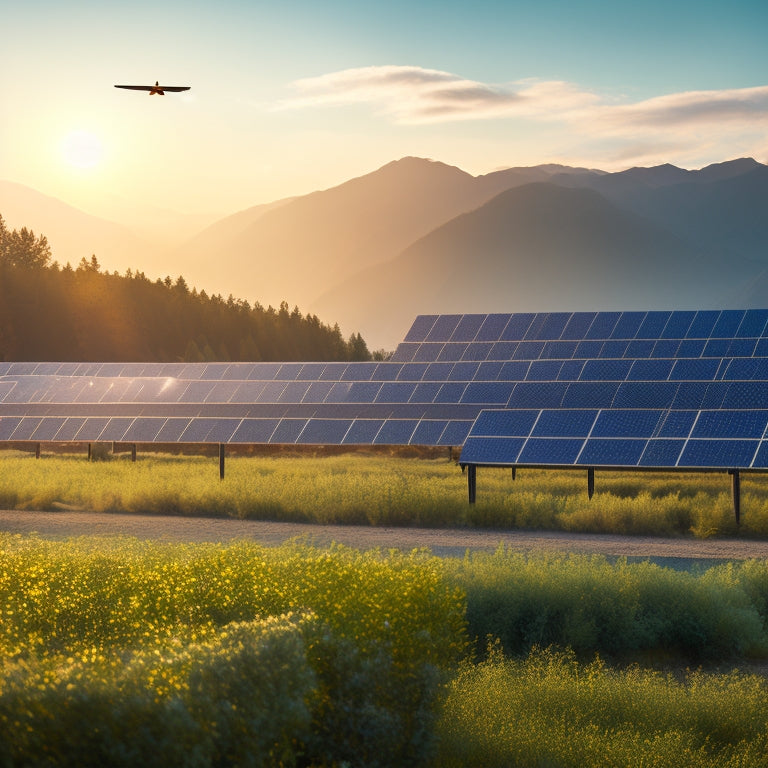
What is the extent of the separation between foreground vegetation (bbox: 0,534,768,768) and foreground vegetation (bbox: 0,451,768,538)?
1018cm

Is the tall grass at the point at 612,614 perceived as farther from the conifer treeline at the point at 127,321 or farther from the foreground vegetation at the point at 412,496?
the conifer treeline at the point at 127,321

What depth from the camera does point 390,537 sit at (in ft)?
77.4

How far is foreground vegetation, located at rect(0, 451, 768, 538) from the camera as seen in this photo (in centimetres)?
2512


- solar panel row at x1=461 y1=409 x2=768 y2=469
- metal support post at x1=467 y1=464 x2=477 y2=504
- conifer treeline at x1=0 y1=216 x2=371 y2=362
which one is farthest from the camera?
conifer treeline at x1=0 y1=216 x2=371 y2=362

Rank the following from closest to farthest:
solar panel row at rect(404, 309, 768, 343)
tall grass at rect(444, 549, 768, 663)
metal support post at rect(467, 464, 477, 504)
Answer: tall grass at rect(444, 549, 768, 663) → metal support post at rect(467, 464, 477, 504) → solar panel row at rect(404, 309, 768, 343)

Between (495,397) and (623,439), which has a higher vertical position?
(495,397)

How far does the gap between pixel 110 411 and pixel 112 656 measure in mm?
33372

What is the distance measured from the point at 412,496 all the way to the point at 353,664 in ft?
61.6

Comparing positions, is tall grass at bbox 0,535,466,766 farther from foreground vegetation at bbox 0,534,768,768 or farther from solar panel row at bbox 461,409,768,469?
Result: solar panel row at bbox 461,409,768,469

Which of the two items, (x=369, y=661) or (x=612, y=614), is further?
(x=612, y=614)

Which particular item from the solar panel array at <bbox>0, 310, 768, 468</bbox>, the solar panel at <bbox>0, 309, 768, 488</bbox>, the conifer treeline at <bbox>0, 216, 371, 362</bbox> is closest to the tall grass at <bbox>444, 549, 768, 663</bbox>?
the solar panel at <bbox>0, 309, 768, 488</bbox>

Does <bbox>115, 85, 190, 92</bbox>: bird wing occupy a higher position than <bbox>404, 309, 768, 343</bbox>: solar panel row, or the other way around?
<bbox>115, 85, 190, 92</bbox>: bird wing

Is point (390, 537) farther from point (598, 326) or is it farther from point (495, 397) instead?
point (598, 326)

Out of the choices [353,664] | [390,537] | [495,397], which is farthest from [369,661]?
[495,397]
